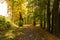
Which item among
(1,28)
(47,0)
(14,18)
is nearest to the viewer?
(1,28)

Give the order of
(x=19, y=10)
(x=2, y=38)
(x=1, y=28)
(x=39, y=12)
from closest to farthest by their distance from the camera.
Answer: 1. (x=2, y=38)
2. (x=1, y=28)
3. (x=39, y=12)
4. (x=19, y=10)

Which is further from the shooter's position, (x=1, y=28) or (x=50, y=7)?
(x=50, y=7)

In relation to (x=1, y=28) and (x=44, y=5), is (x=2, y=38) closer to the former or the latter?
(x=1, y=28)

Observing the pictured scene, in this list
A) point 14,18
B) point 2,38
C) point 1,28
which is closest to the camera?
point 2,38

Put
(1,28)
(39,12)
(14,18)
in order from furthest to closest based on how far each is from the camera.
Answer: (14,18)
(39,12)
(1,28)

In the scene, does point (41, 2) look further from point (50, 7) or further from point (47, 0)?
point (50, 7)

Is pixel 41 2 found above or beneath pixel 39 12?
above

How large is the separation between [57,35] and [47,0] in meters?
4.26

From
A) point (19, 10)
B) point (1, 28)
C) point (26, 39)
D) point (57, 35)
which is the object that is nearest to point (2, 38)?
point (26, 39)

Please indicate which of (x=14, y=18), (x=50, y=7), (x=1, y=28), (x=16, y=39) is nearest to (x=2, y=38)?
(x=16, y=39)

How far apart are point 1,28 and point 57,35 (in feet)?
17.5

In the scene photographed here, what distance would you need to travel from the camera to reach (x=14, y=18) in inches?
1257

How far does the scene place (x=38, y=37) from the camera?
536 inches

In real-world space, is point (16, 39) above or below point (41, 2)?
below
